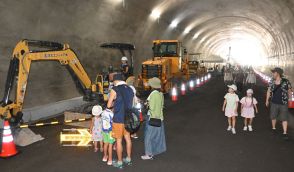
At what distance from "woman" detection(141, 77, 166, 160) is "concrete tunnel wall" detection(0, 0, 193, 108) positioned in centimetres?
540

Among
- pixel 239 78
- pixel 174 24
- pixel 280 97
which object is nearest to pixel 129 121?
pixel 280 97

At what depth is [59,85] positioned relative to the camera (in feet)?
36.8

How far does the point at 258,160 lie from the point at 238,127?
2858 millimetres

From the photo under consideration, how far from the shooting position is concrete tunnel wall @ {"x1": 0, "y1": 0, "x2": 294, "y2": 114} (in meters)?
9.09

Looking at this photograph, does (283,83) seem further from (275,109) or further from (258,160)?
(258,160)

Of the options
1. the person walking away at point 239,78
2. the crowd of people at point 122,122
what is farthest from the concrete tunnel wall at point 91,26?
the person walking away at point 239,78

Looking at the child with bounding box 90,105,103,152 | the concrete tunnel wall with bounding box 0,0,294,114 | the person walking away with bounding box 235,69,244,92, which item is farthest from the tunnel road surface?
the person walking away with bounding box 235,69,244,92

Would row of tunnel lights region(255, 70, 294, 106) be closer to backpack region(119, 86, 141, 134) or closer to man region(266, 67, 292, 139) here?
man region(266, 67, 292, 139)

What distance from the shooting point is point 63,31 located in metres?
11.2

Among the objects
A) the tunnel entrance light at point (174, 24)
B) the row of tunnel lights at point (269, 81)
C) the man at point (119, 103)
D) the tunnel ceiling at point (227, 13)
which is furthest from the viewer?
the tunnel entrance light at point (174, 24)

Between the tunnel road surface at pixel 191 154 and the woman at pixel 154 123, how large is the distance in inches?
9.2

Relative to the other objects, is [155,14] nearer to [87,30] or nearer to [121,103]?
[87,30]

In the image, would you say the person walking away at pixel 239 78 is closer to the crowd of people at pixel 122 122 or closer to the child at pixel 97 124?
the crowd of people at pixel 122 122

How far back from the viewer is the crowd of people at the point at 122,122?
17.1 feet
